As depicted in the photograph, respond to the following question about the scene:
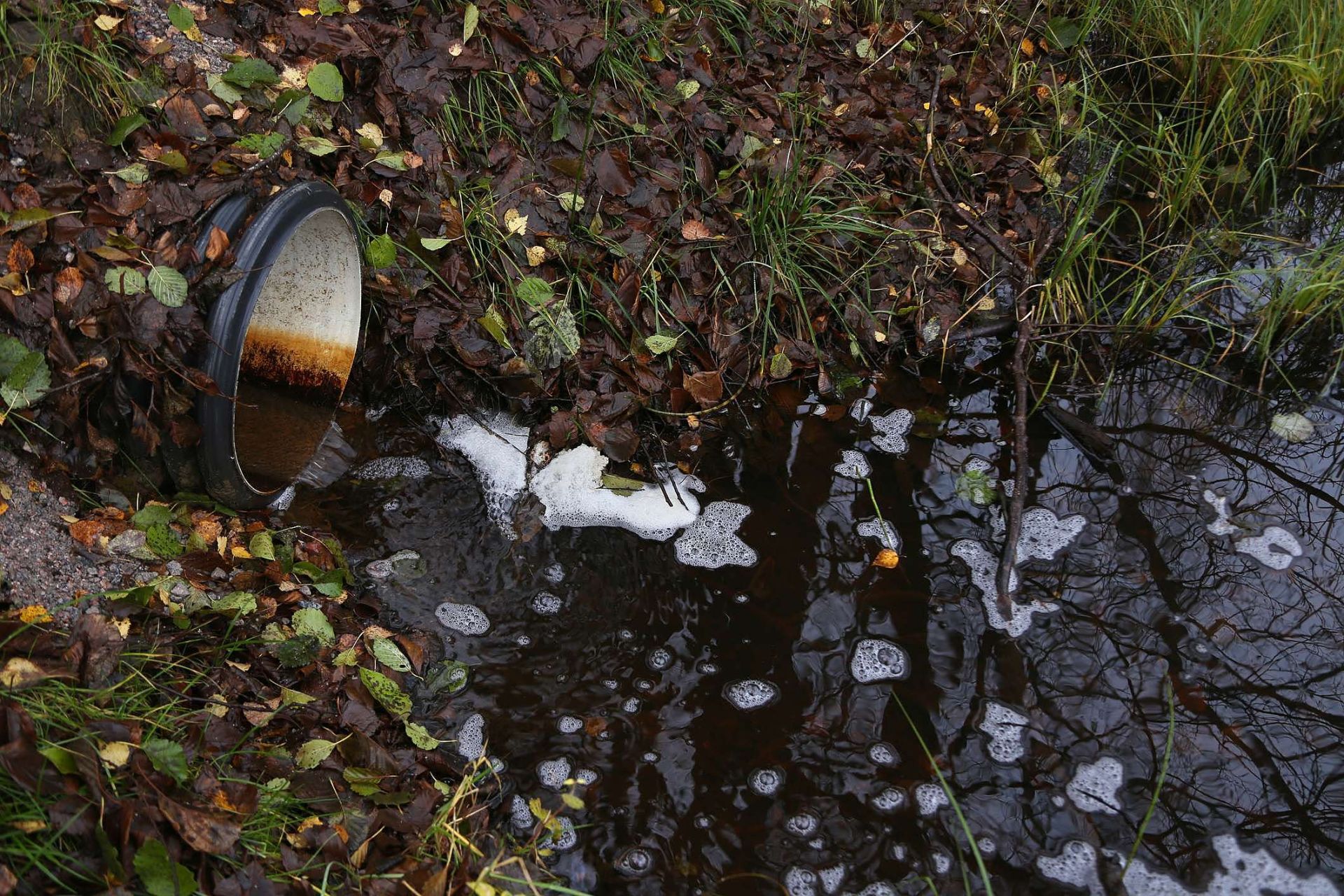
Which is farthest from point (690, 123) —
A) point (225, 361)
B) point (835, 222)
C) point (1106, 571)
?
point (1106, 571)

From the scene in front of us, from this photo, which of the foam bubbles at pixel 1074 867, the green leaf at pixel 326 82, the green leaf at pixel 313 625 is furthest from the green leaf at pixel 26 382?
the foam bubbles at pixel 1074 867

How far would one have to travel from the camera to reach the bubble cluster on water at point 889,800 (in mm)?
2428

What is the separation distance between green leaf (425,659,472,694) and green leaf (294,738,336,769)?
421 millimetres

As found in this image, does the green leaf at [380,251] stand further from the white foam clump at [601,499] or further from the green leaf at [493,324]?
the white foam clump at [601,499]

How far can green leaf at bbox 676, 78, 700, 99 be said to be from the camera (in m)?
3.80

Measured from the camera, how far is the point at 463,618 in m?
2.96

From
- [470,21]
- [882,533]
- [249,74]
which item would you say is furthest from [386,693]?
[470,21]

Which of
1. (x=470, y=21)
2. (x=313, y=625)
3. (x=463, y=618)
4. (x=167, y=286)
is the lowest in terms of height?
(x=463, y=618)

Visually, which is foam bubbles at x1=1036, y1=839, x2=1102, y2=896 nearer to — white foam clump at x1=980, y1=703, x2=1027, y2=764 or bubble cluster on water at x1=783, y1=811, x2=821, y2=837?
white foam clump at x1=980, y1=703, x2=1027, y2=764

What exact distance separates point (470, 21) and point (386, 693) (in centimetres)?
250

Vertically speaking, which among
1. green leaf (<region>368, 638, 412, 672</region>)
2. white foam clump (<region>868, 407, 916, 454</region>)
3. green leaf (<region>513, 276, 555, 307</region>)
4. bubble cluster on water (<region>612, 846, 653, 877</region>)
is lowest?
bubble cluster on water (<region>612, 846, 653, 877</region>)

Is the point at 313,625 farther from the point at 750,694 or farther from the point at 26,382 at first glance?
the point at 750,694

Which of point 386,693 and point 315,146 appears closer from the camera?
point 386,693

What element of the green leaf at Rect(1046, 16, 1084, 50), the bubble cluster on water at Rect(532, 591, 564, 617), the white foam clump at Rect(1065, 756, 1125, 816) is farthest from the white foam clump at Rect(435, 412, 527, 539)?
the green leaf at Rect(1046, 16, 1084, 50)
